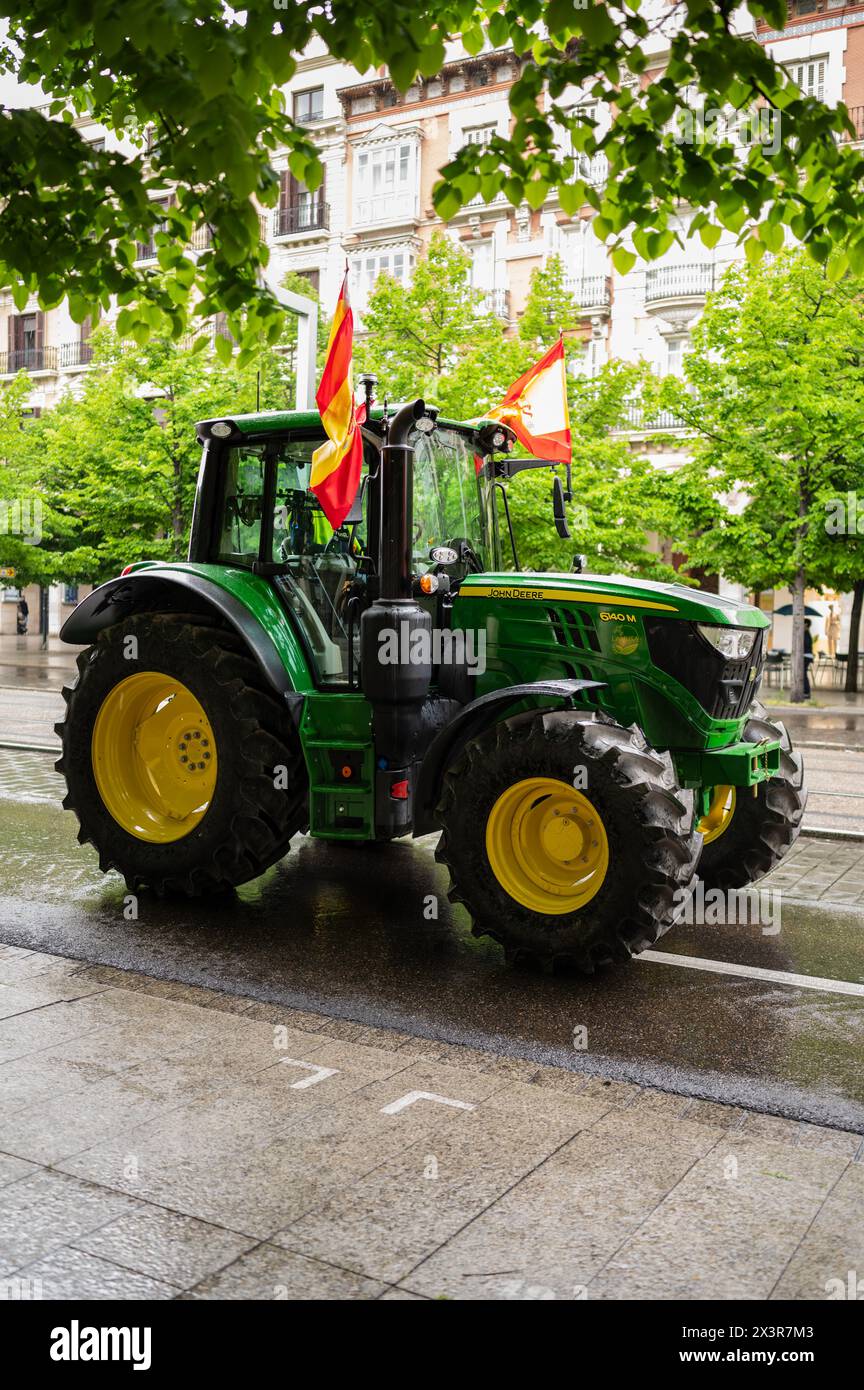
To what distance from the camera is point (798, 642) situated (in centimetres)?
2459

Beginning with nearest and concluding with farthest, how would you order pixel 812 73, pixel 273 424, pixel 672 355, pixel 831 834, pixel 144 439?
pixel 273 424 < pixel 831 834 < pixel 144 439 < pixel 812 73 < pixel 672 355

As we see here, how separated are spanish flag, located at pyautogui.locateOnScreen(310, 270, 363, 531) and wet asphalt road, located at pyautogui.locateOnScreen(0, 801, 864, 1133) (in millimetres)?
2197

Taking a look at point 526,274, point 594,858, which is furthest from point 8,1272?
point 526,274

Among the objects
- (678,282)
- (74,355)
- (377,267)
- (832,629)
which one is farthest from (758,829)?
(74,355)

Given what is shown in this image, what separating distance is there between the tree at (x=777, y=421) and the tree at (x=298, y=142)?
1781 centimetres

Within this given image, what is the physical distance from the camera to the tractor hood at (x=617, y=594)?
603 centimetres

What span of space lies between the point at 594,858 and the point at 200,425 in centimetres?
343

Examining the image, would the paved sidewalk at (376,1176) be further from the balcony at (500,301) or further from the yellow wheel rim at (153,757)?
the balcony at (500,301)

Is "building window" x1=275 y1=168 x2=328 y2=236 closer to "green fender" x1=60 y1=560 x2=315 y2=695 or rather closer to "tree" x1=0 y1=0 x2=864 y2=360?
"green fender" x1=60 y1=560 x2=315 y2=695

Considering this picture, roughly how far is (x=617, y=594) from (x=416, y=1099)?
110 inches

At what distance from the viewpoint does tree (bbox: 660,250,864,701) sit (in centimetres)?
2244

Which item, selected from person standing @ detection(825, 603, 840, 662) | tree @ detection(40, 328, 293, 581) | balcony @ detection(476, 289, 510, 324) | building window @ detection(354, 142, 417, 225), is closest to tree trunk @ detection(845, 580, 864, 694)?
person standing @ detection(825, 603, 840, 662)

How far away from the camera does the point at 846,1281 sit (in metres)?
3.26

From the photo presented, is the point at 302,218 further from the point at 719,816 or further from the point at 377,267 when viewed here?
the point at 719,816
